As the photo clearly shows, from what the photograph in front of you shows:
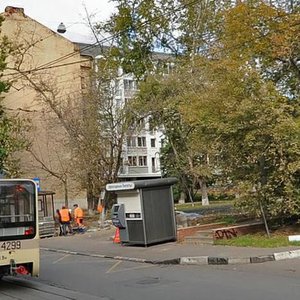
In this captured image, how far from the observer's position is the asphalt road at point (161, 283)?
9539 millimetres

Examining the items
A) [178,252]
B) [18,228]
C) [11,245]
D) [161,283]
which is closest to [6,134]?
[178,252]

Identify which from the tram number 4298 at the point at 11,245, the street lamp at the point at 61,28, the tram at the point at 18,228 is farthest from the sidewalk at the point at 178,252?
the street lamp at the point at 61,28

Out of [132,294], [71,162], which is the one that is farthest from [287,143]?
[71,162]

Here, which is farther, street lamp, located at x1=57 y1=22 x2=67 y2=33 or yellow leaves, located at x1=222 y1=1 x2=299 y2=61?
street lamp, located at x1=57 y1=22 x2=67 y2=33

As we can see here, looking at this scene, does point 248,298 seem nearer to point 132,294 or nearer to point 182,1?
point 132,294

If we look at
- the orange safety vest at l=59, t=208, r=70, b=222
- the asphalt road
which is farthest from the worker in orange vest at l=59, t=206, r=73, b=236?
the asphalt road

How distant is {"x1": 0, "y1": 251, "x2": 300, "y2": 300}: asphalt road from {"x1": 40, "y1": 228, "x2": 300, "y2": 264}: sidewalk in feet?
1.59

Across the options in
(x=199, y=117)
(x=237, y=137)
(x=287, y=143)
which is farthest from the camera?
(x=199, y=117)

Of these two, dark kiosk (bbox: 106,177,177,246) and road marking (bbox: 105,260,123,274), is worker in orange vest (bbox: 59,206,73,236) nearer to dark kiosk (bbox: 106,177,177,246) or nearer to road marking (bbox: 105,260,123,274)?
dark kiosk (bbox: 106,177,177,246)

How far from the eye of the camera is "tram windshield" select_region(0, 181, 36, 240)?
36.3ft

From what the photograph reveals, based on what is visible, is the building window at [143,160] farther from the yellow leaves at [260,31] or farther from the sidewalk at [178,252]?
the sidewalk at [178,252]

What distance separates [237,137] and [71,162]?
57.7ft

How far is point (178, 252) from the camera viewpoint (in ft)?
52.0

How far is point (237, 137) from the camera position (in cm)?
1755
